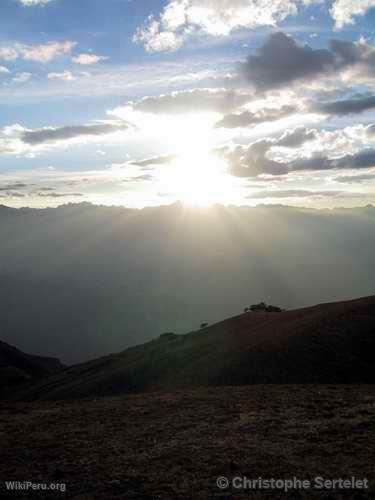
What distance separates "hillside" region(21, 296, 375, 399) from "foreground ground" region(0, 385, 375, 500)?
4.11m

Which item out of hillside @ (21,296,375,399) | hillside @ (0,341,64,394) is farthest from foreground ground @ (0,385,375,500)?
hillside @ (0,341,64,394)

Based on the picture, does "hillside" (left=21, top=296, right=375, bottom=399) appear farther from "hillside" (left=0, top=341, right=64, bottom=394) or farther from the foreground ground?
"hillside" (left=0, top=341, right=64, bottom=394)

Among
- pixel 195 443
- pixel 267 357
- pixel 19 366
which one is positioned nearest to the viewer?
pixel 195 443

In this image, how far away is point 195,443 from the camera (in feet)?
46.1

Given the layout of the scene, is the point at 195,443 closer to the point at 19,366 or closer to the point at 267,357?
the point at 267,357

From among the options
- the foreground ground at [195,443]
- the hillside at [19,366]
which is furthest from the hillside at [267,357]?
the hillside at [19,366]

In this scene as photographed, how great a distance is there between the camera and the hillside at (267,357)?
25.6m

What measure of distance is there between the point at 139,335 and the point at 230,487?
583 feet

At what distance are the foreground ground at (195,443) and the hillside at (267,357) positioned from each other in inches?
162

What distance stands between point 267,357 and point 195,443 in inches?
561

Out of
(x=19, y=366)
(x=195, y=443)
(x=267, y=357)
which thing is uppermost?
(x=267, y=357)

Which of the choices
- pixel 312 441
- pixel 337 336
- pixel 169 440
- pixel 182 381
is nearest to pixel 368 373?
pixel 337 336

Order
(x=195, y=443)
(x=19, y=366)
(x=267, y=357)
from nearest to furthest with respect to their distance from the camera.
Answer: (x=195, y=443)
(x=267, y=357)
(x=19, y=366)

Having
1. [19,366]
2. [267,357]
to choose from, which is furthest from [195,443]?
[19,366]
